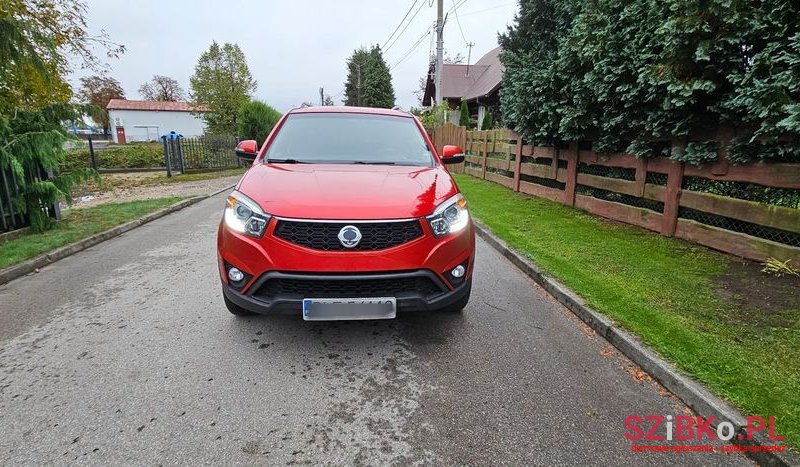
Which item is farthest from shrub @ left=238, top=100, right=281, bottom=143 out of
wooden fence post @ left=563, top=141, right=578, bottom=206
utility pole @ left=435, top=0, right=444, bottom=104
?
wooden fence post @ left=563, top=141, right=578, bottom=206

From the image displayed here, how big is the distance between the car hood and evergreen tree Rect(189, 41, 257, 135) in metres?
39.2

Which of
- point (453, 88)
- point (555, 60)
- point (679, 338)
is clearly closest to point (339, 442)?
point (679, 338)

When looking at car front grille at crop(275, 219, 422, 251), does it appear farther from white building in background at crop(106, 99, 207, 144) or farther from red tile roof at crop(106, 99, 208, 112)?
red tile roof at crop(106, 99, 208, 112)

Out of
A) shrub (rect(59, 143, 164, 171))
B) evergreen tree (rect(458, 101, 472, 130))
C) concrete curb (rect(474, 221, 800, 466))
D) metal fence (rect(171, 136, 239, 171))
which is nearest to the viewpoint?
concrete curb (rect(474, 221, 800, 466))

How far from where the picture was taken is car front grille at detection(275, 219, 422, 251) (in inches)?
109

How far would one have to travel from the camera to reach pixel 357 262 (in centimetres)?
276

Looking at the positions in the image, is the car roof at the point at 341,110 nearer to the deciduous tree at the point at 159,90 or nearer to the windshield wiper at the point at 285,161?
the windshield wiper at the point at 285,161

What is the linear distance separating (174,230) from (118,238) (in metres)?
0.82

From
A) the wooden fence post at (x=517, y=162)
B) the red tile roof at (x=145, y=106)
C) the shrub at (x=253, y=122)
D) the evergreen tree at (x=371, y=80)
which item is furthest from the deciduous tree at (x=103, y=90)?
the wooden fence post at (x=517, y=162)

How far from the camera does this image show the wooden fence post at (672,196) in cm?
565

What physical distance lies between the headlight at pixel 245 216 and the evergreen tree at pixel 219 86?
3944 centimetres

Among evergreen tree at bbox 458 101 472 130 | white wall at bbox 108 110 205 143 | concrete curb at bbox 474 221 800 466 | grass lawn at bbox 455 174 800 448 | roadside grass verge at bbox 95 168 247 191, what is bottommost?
concrete curb at bbox 474 221 800 466

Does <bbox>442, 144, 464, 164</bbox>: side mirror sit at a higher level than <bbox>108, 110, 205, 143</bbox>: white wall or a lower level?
lower

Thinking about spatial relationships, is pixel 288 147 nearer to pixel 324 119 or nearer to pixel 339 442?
pixel 324 119
